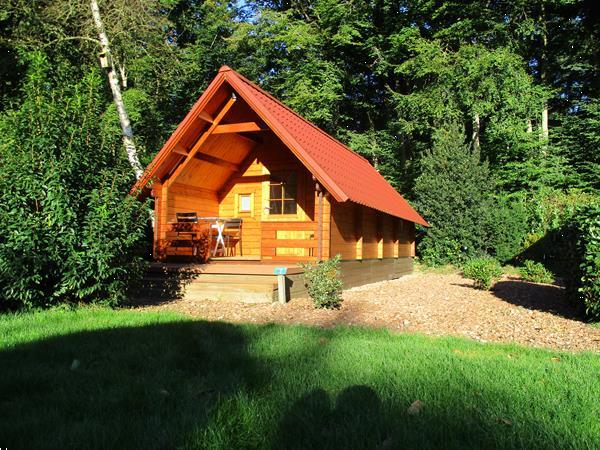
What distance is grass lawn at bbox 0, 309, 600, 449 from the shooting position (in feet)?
9.05

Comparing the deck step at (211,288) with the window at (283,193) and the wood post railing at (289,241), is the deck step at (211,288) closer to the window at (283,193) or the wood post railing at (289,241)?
the wood post railing at (289,241)

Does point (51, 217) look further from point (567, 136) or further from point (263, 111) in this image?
point (567, 136)

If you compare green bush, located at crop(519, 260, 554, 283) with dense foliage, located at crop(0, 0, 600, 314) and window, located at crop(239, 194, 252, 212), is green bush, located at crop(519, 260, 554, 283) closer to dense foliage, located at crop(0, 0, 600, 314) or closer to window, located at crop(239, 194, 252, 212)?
dense foliage, located at crop(0, 0, 600, 314)

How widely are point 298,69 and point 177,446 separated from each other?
24.4 meters

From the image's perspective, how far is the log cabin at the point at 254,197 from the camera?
10.1m

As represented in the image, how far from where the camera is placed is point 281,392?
11.4ft

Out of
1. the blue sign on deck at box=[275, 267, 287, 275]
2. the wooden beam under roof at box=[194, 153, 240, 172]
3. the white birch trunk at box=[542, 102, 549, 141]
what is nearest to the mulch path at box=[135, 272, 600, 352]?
the blue sign on deck at box=[275, 267, 287, 275]

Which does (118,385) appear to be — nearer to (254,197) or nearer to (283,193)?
(283,193)

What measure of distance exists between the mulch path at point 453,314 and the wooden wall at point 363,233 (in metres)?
1.57

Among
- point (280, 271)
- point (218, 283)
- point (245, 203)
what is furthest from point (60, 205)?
point (245, 203)

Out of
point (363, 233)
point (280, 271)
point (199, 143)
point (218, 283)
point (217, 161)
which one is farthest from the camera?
point (363, 233)

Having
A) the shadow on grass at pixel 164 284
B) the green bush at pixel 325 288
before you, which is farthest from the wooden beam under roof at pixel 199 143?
the green bush at pixel 325 288

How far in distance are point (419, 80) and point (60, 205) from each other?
2308 cm

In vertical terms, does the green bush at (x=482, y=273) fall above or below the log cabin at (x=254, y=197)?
below
